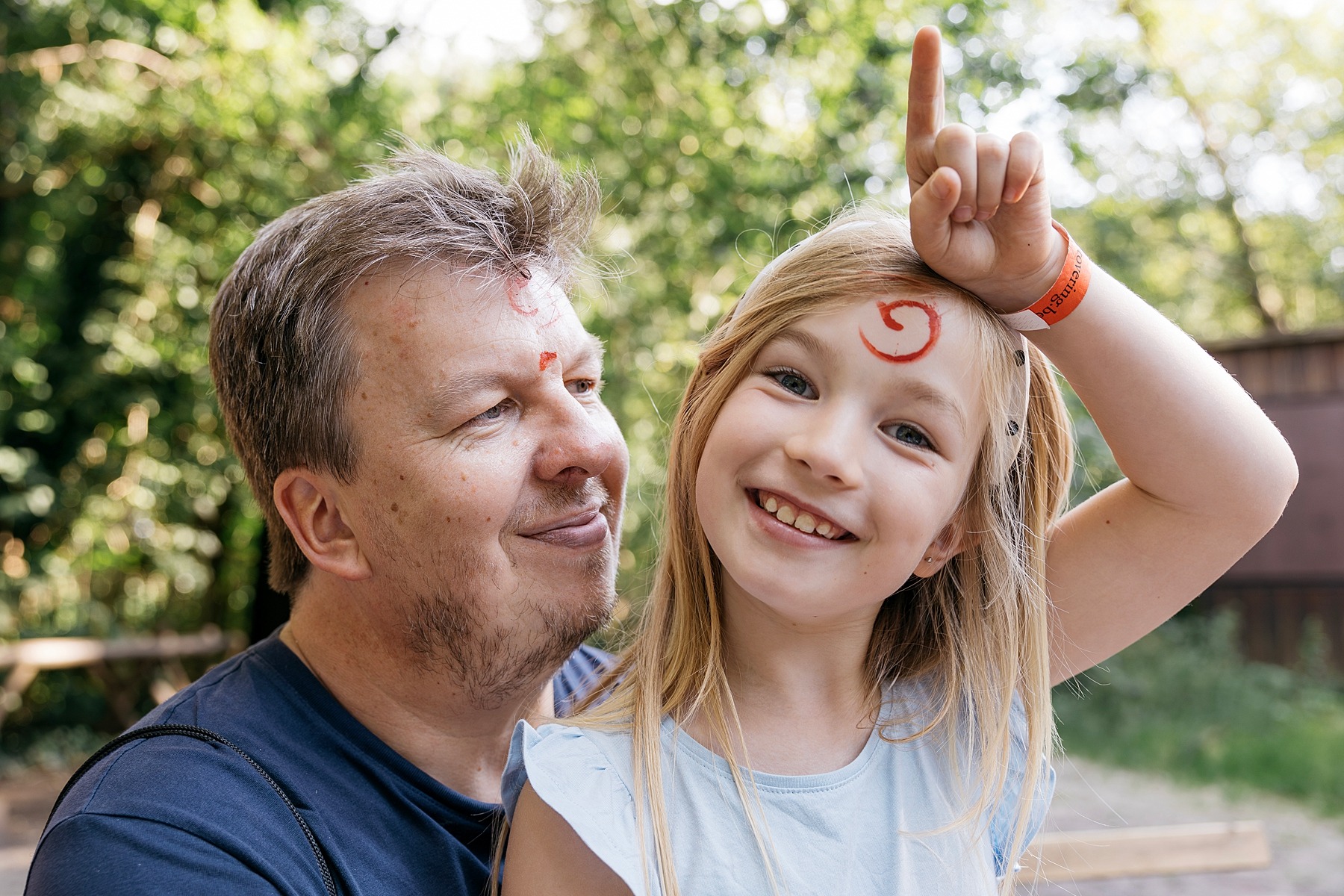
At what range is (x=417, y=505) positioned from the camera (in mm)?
1583

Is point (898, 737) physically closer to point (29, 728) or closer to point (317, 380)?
point (317, 380)

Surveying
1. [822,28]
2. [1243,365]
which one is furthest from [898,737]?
[1243,365]

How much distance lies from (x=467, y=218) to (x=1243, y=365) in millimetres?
7156

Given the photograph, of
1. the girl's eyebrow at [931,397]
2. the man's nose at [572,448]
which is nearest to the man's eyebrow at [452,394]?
the man's nose at [572,448]

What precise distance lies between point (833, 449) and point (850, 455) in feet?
0.08

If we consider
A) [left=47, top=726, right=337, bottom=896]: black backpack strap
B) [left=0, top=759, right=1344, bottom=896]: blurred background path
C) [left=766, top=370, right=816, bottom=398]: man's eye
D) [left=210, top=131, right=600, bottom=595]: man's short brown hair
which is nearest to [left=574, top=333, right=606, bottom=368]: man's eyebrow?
[left=210, top=131, right=600, bottom=595]: man's short brown hair

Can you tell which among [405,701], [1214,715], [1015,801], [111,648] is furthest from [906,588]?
[111,648]

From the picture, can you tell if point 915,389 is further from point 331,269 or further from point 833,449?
point 331,269

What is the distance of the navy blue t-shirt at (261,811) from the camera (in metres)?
1.26

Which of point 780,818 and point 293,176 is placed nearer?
point 780,818

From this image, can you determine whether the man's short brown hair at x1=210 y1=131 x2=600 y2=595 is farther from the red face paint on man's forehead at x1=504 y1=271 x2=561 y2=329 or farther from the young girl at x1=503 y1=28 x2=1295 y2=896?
Result: the young girl at x1=503 y1=28 x2=1295 y2=896

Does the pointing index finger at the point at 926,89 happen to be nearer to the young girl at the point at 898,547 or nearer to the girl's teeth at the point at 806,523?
the young girl at the point at 898,547

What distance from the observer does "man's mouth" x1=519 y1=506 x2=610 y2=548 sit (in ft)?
5.34

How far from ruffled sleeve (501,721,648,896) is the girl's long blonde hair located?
0.03 m
